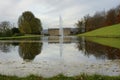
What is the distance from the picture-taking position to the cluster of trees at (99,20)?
339ft

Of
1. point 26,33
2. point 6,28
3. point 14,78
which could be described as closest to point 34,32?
point 26,33

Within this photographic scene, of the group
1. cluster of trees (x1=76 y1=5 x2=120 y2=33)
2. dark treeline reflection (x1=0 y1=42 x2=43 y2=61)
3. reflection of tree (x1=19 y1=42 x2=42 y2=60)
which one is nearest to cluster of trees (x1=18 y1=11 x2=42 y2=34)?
cluster of trees (x1=76 y1=5 x2=120 y2=33)

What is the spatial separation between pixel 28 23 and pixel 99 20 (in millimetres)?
33347

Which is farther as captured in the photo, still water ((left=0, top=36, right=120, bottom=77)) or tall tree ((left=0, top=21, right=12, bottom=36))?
tall tree ((left=0, top=21, right=12, bottom=36))

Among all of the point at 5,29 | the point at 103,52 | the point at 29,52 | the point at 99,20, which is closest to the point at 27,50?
the point at 29,52

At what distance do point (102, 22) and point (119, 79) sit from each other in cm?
10965

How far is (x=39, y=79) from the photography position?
970 cm

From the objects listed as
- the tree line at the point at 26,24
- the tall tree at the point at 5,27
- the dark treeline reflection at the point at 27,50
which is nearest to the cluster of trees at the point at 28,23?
the tree line at the point at 26,24

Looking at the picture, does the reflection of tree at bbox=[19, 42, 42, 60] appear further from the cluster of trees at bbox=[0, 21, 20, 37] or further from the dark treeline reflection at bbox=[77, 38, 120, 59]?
the cluster of trees at bbox=[0, 21, 20, 37]

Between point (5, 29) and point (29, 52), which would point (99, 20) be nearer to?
point (5, 29)

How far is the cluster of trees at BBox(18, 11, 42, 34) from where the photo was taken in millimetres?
110500

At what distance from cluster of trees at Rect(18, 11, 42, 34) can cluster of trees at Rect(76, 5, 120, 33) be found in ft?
87.6

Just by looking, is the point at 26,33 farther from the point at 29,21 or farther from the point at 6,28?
the point at 6,28

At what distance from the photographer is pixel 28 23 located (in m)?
112
